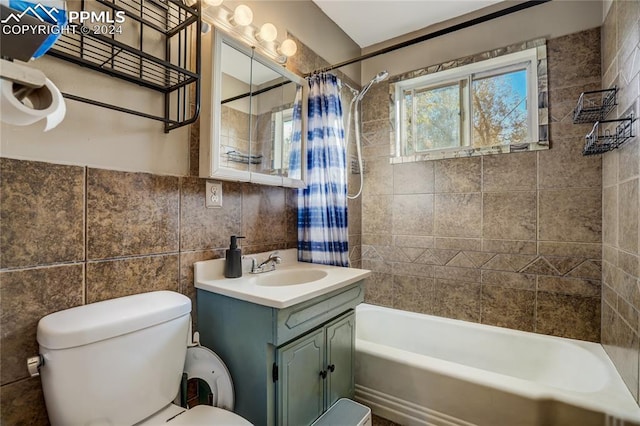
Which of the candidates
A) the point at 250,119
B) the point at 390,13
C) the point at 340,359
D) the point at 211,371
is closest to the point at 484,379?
the point at 340,359

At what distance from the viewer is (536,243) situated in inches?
A: 75.1

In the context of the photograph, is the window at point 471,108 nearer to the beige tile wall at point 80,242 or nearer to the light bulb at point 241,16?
the light bulb at point 241,16

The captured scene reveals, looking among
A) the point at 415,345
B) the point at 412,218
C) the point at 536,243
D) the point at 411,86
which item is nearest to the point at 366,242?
the point at 412,218

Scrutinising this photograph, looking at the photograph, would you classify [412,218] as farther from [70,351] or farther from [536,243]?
[70,351]

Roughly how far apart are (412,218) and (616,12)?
1566mm

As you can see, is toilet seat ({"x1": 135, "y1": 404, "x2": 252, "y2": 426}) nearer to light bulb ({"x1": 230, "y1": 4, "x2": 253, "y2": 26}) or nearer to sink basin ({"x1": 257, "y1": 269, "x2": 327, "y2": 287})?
sink basin ({"x1": 257, "y1": 269, "x2": 327, "y2": 287})

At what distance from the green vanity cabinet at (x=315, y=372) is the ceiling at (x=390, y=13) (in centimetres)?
209

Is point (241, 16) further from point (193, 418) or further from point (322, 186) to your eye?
point (193, 418)

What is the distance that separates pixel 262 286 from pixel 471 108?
206cm

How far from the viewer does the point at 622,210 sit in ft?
4.59

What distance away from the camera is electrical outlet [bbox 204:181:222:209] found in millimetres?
1380

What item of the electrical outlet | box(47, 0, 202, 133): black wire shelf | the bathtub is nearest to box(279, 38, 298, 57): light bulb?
box(47, 0, 202, 133): black wire shelf

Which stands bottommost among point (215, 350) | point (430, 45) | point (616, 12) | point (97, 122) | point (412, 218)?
point (215, 350)

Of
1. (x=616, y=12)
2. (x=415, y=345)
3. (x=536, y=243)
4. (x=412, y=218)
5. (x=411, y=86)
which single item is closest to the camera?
(x=616, y=12)
